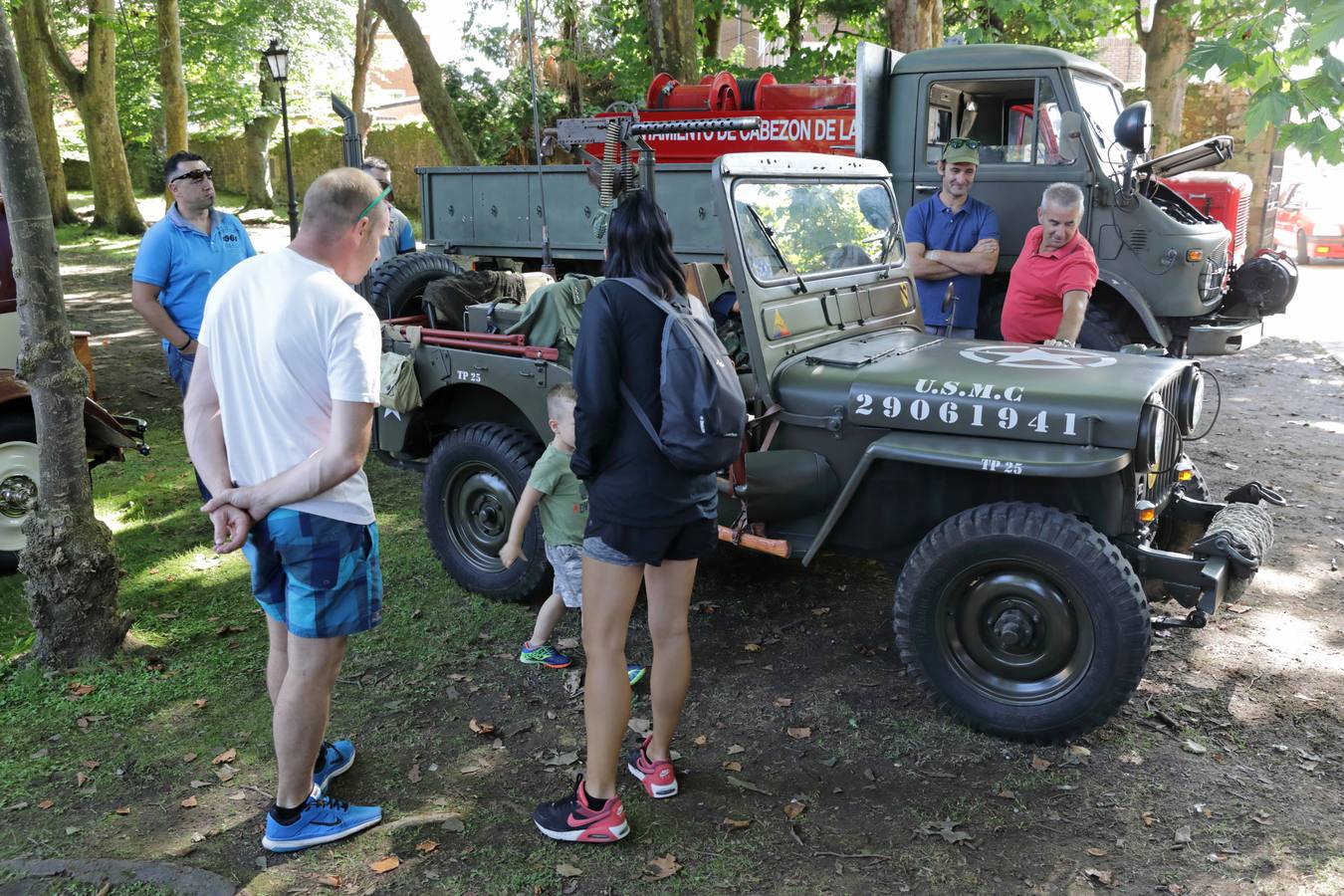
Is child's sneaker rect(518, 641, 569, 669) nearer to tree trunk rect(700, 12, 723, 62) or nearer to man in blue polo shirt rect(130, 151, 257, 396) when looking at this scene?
man in blue polo shirt rect(130, 151, 257, 396)

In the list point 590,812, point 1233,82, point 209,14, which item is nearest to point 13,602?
point 590,812

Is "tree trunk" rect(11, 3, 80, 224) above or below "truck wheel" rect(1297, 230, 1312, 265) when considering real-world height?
above

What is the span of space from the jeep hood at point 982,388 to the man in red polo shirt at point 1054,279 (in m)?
0.92

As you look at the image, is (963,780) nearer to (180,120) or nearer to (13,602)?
(13,602)

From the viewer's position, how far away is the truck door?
7.24 meters

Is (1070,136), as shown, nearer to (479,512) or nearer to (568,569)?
(479,512)

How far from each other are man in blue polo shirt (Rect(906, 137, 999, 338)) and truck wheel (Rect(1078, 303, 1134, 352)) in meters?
1.63

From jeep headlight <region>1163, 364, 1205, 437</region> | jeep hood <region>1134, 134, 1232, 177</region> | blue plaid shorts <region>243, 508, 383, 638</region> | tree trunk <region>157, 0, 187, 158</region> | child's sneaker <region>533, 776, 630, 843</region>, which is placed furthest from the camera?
tree trunk <region>157, 0, 187, 158</region>

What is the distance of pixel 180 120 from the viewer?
1931 centimetres

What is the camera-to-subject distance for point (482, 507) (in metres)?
4.96

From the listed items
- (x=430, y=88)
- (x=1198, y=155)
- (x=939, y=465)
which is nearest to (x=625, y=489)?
(x=939, y=465)

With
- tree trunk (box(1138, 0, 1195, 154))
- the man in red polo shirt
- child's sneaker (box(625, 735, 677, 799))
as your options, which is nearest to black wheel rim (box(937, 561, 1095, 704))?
child's sneaker (box(625, 735, 677, 799))

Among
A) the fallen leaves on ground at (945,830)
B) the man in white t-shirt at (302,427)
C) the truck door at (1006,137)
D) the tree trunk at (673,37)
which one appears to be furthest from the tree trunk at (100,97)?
the fallen leaves on ground at (945,830)

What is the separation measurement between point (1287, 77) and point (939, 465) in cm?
244
